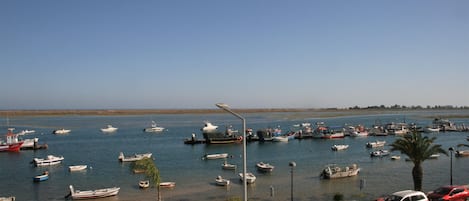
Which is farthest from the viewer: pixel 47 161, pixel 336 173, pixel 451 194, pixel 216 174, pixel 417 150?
pixel 47 161

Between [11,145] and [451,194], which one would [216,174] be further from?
[11,145]

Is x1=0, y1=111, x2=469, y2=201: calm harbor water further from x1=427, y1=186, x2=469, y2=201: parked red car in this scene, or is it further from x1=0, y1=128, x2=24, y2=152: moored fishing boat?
x1=427, y1=186, x2=469, y2=201: parked red car

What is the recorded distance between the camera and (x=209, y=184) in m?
40.7

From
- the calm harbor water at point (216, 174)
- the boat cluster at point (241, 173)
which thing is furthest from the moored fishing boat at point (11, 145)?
the boat cluster at point (241, 173)

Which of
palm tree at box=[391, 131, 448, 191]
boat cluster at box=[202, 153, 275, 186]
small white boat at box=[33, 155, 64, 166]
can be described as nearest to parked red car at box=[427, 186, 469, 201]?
palm tree at box=[391, 131, 448, 191]

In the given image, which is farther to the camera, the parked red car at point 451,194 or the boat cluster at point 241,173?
the boat cluster at point 241,173

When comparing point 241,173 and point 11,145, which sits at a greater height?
A: point 11,145

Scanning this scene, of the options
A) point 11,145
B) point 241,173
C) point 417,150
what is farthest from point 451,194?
point 11,145

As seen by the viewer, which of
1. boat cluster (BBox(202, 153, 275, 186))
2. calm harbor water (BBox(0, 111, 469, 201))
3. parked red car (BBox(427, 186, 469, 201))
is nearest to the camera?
parked red car (BBox(427, 186, 469, 201))

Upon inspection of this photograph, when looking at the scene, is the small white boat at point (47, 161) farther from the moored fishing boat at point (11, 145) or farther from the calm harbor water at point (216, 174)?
the moored fishing boat at point (11, 145)

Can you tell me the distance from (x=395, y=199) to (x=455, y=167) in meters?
30.6

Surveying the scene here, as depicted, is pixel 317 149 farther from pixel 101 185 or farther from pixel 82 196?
pixel 82 196

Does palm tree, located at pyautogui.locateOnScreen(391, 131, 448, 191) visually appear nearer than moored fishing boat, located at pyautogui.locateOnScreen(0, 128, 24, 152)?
Yes

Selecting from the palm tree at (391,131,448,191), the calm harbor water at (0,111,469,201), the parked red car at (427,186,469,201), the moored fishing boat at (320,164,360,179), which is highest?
the palm tree at (391,131,448,191)
